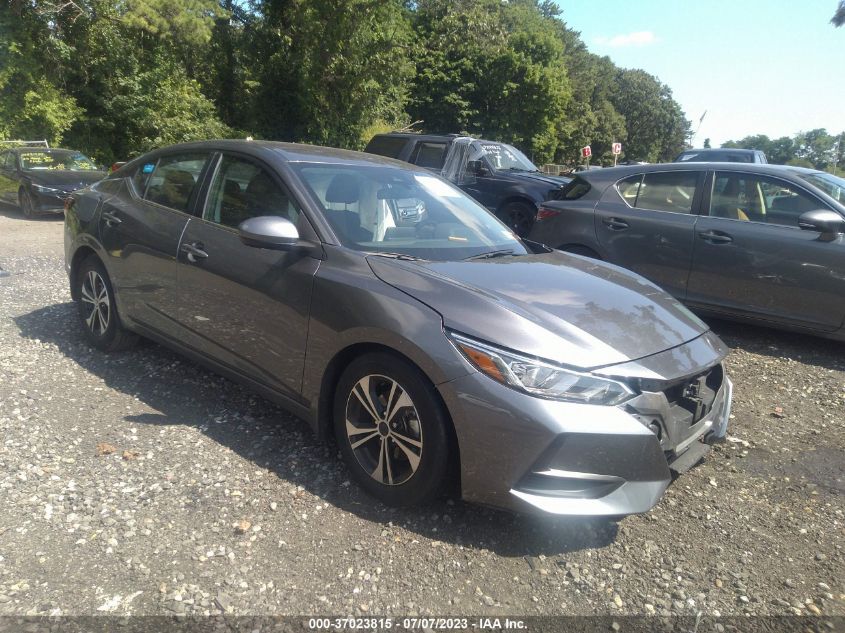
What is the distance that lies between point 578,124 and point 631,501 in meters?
61.5

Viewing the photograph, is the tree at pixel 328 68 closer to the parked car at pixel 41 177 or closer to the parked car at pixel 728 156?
the parked car at pixel 41 177

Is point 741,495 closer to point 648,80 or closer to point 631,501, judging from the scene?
point 631,501

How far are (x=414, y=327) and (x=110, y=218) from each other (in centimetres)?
302

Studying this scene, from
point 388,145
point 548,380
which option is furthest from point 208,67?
point 548,380

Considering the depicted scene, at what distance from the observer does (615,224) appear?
661 centimetres

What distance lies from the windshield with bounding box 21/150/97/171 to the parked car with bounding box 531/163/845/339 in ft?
40.0

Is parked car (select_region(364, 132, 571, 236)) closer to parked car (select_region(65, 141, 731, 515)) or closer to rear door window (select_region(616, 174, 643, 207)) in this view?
rear door window (select_region(616, 174, 643, 207))

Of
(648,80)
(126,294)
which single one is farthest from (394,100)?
(648,80)

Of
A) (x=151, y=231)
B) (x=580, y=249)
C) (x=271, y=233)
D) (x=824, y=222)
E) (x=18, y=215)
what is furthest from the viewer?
(x=18, y=215)

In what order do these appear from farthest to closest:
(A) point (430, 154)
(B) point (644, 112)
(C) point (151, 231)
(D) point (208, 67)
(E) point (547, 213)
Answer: (B) point (644, 112) < (D) point (208, 67) < (A) point (430, 154) < (E) point (547, 213) < (C) point (151, 231)

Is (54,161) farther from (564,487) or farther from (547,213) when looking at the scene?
(564,487)

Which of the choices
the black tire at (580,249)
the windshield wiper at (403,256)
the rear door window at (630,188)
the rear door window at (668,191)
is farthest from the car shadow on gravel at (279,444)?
the rear door window at (630,188)

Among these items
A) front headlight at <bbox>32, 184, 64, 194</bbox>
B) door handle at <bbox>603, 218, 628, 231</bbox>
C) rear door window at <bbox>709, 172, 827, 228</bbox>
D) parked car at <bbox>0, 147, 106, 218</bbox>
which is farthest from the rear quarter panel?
front headlight at <bbox>32, 184, 64, 194</bbox>

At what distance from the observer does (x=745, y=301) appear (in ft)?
19.2
